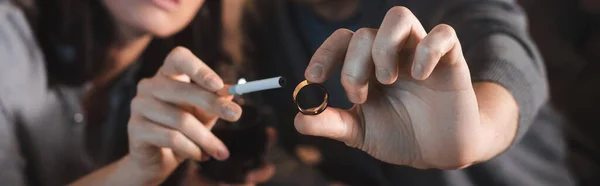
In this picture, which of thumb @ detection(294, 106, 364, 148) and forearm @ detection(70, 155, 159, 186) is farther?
forearm @ detection(70, 155, 159, 186)

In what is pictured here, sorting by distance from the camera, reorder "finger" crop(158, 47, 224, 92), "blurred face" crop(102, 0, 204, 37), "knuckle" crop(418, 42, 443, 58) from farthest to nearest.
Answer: "blurred face" crop(102, 0, 204, 37)
"finger" crop(158, 47, 224, 92)
"knuckle" crop(418, 42, 443, 58)

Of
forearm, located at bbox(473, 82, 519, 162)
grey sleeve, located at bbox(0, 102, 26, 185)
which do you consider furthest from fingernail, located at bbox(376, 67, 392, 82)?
grey sleeve, located at bbox(0, 102, 26, 185)

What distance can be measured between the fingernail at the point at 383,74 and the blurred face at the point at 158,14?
0.87 ft

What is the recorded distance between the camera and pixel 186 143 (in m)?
0.48

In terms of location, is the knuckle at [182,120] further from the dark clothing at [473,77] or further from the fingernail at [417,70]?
the fingernail at [417,70]

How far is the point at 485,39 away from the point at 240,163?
0.29 metres

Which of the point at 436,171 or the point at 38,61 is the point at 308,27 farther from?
the point at 38,61

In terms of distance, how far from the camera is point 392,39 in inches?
13.7

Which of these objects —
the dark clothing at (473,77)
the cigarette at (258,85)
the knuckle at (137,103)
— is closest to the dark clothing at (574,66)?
the dark clothing at (473,77)

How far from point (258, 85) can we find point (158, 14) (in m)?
0.19

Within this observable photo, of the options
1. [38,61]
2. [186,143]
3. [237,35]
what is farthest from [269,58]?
[38,61]

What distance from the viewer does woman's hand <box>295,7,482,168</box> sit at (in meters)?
0.35

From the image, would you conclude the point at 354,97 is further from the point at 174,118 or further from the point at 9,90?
the point at 9,90

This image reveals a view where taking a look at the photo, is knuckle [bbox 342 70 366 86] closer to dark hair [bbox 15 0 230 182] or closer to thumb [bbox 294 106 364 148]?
thumb [bbox 294 106 364 148]
